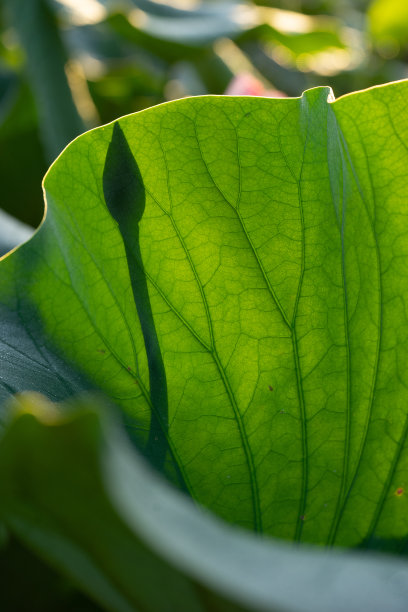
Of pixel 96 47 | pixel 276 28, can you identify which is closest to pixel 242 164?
pixel 276 28

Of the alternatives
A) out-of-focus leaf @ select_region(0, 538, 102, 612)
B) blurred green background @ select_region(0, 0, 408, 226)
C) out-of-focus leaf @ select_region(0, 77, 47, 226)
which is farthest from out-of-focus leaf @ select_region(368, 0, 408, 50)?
out-of-focus leaf @ select_region(0, 538, 102, 612)

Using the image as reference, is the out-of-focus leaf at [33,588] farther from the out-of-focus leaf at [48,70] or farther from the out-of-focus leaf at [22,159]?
the out-of-focus leaf at [22,159]

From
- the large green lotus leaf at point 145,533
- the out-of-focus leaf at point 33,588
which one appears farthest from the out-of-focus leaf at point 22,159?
the large green lotus leaf at point 145,533

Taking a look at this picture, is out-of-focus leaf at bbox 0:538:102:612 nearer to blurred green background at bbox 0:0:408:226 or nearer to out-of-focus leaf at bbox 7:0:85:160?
blurred green background at bbox 0:0:408:226

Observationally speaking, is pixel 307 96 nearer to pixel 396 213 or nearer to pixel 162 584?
pixel 396 213

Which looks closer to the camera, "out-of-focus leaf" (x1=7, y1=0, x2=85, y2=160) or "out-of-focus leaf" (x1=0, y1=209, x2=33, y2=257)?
"out-of-focus leaf" (x1=0, y1=209, x2=33, y2=257)
